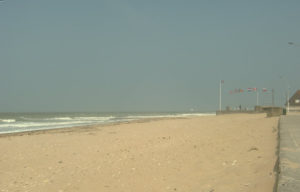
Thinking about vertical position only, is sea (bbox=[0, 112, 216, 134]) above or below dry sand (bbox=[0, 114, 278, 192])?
below

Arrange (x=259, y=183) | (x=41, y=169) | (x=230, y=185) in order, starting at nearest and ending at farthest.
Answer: (x=259, y=183) → (x=230, y=185) → (x=41, y=169)

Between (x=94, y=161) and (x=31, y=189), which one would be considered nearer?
(x=31, y=189)

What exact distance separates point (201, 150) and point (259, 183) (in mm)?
4303

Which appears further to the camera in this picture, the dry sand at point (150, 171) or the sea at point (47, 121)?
the sea at point (47, 121)

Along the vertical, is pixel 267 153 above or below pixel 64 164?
above

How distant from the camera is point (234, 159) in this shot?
23.5ft

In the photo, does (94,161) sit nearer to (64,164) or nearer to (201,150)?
(64,164)

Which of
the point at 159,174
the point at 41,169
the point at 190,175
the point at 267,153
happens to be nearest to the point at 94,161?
the point at 41,169

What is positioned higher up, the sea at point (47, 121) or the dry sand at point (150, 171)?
the dry sand at point (150, 171)

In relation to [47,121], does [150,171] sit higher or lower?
higher

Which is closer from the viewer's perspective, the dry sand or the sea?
the dry sand

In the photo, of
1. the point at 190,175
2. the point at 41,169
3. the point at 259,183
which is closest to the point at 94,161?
the point at 41,169

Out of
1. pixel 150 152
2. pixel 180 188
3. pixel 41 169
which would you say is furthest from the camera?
pixel 150 152

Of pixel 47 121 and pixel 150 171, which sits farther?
pixel 47 121
